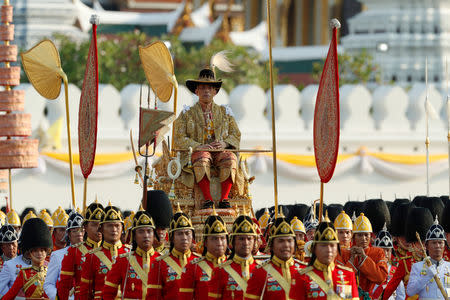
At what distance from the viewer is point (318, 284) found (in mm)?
10977

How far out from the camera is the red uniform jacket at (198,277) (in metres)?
11.6

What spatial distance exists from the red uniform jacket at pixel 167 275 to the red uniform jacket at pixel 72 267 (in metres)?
1.41

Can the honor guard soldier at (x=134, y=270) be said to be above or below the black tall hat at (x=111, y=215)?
below

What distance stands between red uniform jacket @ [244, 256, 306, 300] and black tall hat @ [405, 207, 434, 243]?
4109 millimetres

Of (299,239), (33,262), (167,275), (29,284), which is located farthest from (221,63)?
(167,275)

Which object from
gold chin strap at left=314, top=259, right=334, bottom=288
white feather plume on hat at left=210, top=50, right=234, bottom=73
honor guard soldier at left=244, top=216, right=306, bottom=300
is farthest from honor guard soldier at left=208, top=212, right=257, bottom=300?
white feather plume on hat at left=210, top=50, right=234, bottom=73

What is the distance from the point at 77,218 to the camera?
13914mm

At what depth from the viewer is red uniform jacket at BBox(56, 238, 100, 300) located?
13.3 m

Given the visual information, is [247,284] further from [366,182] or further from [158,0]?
[158,0]

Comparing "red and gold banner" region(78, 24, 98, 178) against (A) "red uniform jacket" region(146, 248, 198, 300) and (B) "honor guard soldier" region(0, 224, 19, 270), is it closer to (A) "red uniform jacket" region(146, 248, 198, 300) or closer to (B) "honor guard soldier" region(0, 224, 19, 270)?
(B) "honor guard soldier" region(0, 224, 19, 270)

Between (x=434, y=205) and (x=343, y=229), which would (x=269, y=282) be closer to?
(x=343, y=229)

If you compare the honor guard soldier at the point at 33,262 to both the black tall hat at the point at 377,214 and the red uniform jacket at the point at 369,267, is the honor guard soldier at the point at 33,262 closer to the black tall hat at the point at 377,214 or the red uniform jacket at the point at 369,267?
the red uniform jacket at the point at 369,267

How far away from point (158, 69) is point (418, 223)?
3394 millimetres

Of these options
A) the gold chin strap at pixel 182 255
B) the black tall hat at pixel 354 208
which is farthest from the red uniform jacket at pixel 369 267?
the black tall hat at pixel 354 208
